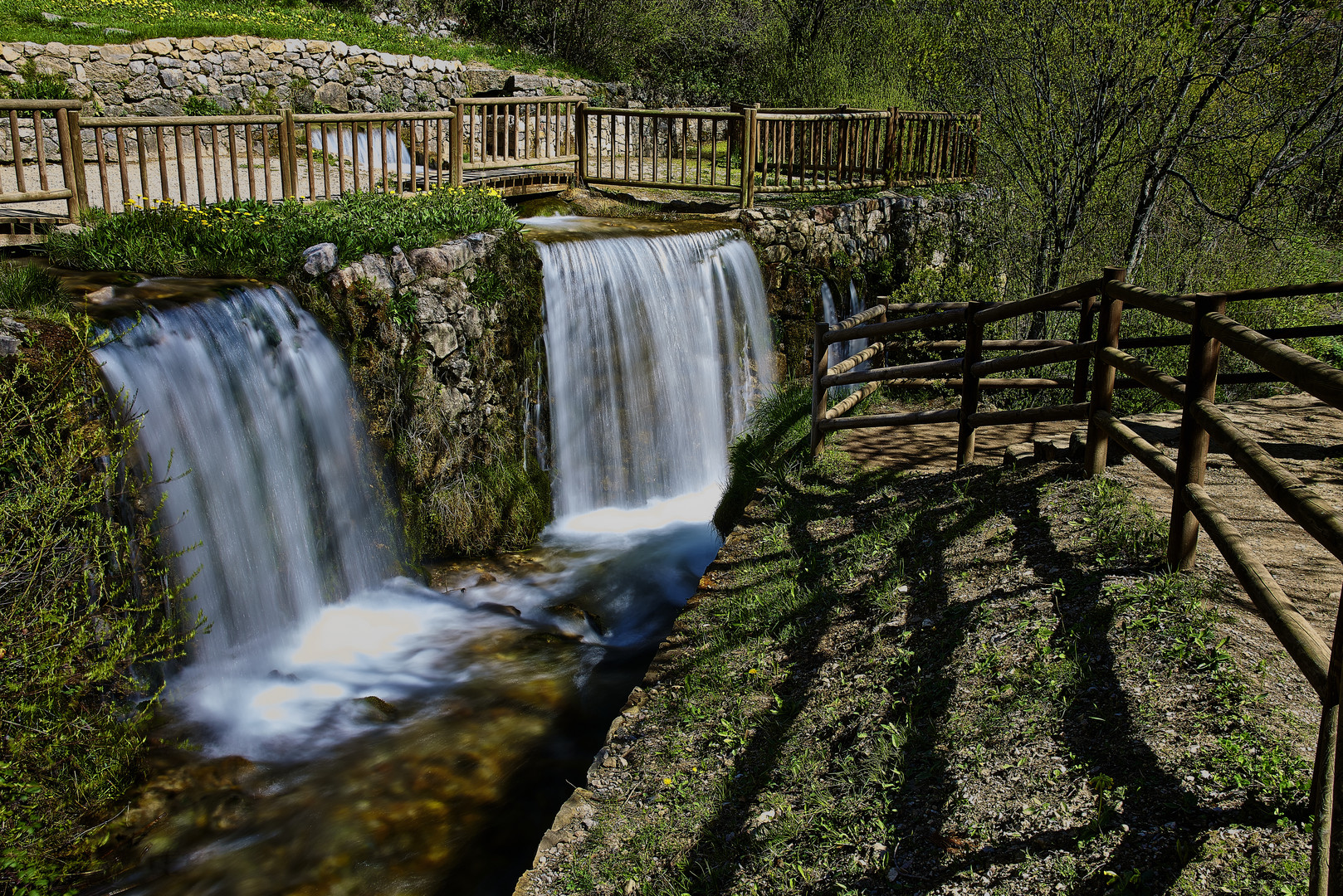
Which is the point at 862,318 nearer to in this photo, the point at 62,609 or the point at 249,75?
the point at 62,609

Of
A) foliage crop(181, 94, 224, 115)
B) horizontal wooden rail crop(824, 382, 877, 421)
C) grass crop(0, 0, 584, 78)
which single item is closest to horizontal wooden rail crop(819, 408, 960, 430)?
horizontal wooden rail crop(824, 382, 877, 421)

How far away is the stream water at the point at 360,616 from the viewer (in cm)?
550

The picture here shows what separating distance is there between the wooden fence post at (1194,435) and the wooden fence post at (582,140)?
456 inches

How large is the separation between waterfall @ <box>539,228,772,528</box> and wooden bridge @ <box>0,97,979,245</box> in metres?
2.30

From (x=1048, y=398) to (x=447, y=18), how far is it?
20317 millimetres

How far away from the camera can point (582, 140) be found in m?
14.8

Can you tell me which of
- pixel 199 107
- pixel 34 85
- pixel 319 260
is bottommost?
pixel 319 260

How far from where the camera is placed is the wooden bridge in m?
9.06

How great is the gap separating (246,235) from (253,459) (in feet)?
8.48

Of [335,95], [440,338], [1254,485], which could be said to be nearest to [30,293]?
[440,338]

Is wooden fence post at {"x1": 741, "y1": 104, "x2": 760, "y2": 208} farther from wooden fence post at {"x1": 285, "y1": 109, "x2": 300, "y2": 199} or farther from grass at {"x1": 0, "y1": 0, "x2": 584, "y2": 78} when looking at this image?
grass at {"x1": 0, "y1": 0, "x2": 584, "y2": 78}

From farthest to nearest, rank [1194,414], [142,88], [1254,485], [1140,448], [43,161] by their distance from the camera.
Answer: [142,88]
[43,161]
[1254,485]
[1140,448]
[1194,414]

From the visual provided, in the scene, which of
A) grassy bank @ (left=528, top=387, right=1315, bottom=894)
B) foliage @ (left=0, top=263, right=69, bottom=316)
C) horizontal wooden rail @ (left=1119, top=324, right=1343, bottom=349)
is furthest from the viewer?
foliage @ (left=0, top=263, right=69, bottom=316)

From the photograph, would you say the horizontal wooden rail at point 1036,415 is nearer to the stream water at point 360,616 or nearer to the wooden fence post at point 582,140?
the stream water at point 360,616
